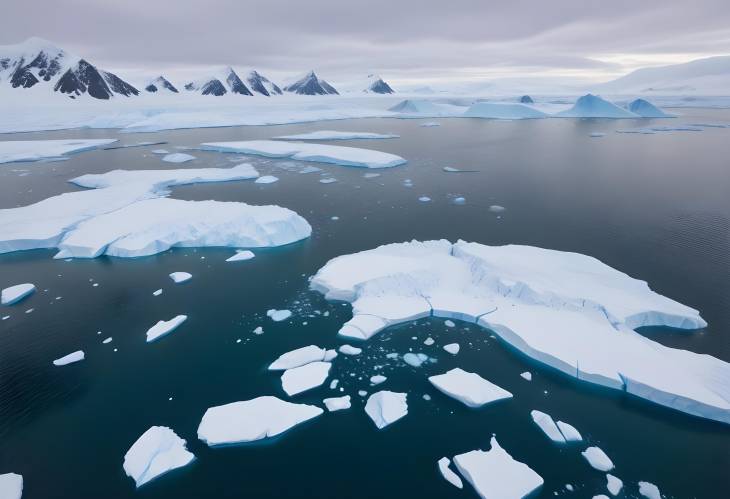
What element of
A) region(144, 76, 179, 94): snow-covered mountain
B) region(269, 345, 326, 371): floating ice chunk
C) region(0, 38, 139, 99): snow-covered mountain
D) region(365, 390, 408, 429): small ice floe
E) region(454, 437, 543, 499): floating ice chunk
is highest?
region(0, 38, 139, 99): snow-covered mountain

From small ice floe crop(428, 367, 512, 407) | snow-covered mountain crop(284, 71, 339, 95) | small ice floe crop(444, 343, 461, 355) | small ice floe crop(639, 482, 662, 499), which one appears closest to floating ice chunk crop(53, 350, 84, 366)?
small ice floe crop(428, 367, 512, 407)

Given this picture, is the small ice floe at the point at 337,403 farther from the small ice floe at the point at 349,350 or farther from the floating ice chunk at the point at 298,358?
the small ice floe at the point at 349,350

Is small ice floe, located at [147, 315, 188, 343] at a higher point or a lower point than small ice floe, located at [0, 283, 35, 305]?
lower

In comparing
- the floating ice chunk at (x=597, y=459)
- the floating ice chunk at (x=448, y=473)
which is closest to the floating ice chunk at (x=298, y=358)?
the floating ice chunk at (x=448, y=473)

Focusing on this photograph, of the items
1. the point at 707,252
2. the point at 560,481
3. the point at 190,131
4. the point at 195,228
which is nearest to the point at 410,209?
the point at 195,228

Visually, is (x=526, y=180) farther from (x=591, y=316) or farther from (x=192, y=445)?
(x=192, y=445)

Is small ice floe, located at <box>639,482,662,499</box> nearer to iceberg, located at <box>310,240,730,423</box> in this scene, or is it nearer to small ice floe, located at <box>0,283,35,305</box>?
iceberg, located at <box>310,240,730,423</box>

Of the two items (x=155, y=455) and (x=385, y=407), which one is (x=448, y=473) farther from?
(x=155, y=455)
